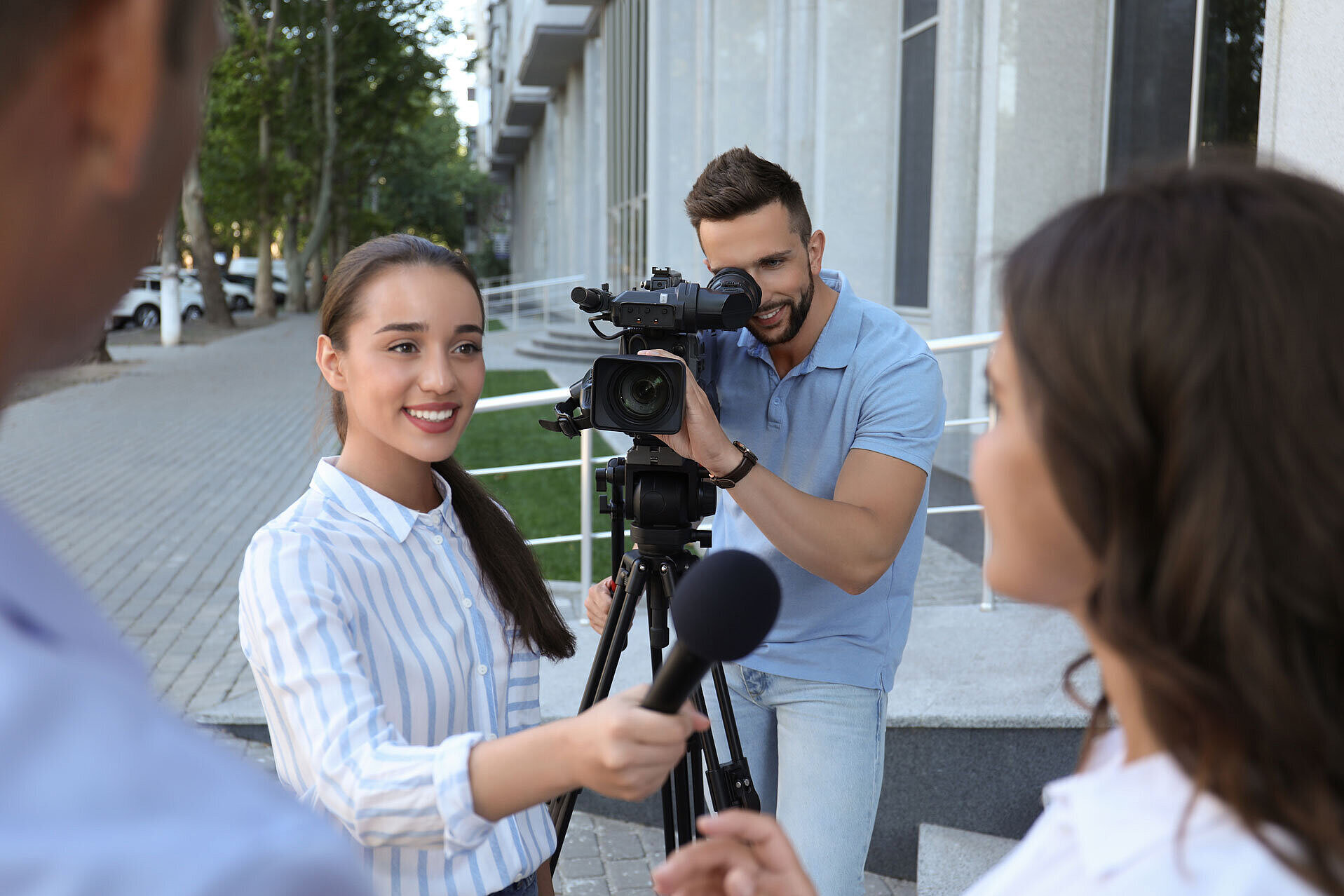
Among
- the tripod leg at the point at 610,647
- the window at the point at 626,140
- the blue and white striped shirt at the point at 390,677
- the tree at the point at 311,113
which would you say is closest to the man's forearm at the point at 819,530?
the tripod leg at the point at 610,647

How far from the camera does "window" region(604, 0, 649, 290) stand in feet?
61.9

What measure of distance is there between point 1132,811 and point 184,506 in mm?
9297

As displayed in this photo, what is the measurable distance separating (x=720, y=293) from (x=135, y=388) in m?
17.0

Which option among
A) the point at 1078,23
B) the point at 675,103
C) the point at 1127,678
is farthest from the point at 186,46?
the point at 675,103

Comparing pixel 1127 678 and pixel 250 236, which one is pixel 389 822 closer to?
pixel 1127 678

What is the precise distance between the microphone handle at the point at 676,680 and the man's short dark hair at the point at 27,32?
0.82m

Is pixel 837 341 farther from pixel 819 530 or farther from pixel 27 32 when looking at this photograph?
pixel 27 32

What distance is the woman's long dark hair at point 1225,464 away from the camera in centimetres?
87

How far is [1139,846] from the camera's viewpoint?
92 cm

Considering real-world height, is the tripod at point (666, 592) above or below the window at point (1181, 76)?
below

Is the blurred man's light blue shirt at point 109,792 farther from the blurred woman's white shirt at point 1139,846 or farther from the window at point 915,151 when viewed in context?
the window at point 915,151

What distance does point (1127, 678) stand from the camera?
103 cm

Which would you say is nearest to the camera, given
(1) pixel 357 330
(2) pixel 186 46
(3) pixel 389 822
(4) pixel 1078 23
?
(2) pixel 186 46

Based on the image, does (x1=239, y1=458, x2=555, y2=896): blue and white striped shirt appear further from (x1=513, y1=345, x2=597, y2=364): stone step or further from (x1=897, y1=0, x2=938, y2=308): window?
(x1=513, y1=345, x2=597, y2=364): stone step
